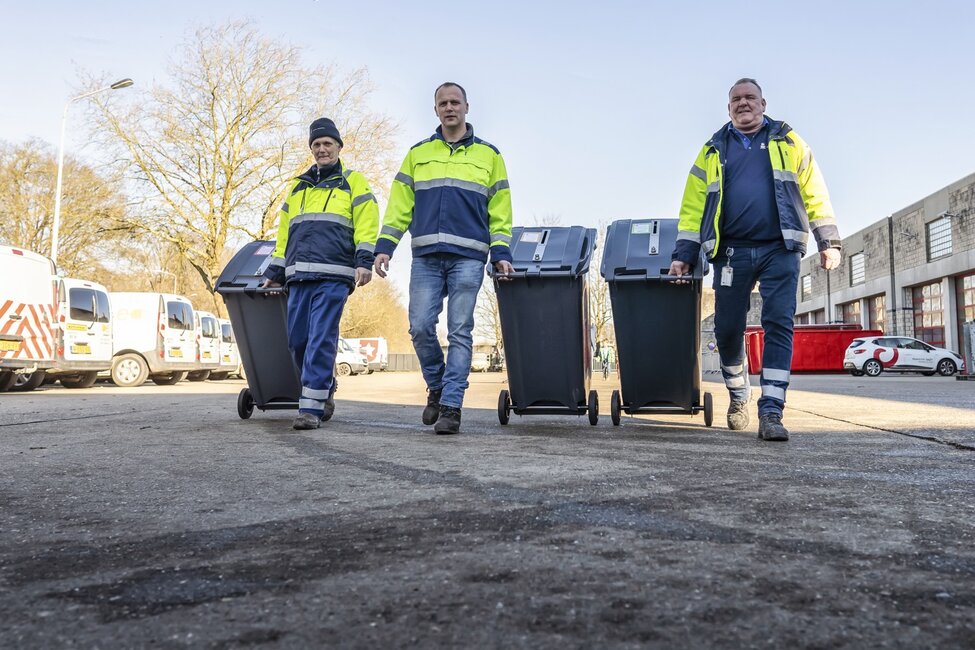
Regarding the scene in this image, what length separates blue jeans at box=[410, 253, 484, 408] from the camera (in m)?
5.25

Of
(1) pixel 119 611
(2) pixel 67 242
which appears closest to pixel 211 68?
(2) pixel 67 242

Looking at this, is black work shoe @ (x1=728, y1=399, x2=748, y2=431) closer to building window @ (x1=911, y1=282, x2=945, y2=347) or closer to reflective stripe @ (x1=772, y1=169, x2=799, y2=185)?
reflective stripe @ (x1=772, y1=169, x2=799, y2=185)

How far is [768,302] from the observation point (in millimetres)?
4855

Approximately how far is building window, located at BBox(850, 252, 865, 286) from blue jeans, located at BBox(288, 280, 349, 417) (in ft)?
145

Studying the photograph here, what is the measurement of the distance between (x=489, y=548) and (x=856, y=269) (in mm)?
48451

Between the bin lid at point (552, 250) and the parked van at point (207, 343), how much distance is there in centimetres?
1697

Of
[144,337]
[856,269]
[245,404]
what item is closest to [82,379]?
[144,337]

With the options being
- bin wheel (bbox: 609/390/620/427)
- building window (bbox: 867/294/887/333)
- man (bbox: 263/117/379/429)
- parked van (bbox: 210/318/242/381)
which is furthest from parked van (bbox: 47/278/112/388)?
building window (bbox: 867/294/887/333)

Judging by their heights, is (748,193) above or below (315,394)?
above

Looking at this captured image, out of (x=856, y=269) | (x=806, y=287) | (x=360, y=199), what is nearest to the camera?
(x=360, y=199)

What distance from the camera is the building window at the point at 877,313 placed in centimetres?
4109

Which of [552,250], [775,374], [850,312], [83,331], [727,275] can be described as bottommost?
[775,374]

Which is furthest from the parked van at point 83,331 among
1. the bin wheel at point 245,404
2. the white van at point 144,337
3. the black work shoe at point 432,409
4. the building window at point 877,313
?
the building window at point 877,313

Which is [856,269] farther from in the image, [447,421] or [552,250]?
[447,421]
